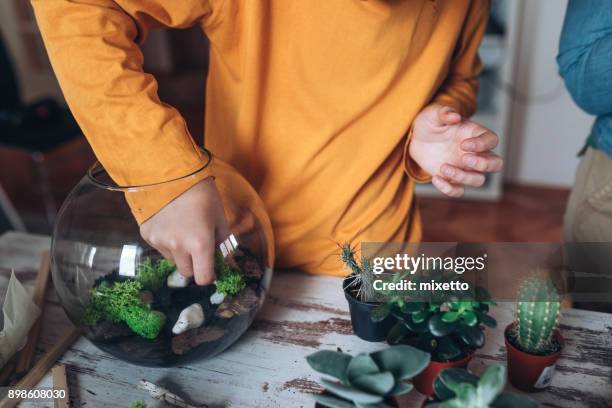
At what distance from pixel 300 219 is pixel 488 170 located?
0.27 metres

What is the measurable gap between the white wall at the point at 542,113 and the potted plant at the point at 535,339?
86.0 inches

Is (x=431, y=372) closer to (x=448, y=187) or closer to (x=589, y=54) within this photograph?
(x=448, y=187)

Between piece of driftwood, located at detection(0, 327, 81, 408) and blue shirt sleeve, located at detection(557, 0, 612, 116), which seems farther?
blue shirt sleeve, located at detection(557, 0, 612, 116)

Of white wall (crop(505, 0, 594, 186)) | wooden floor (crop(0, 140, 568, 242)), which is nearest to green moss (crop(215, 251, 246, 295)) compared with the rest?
wooden floor (crop(0, 140, 568, 242))

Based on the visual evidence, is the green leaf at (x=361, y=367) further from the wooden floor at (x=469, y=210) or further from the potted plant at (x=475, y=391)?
the wooden floor at (x=469, y=210)

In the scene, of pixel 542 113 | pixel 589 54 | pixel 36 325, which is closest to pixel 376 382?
pixel 36 325

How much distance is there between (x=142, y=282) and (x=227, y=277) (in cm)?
9

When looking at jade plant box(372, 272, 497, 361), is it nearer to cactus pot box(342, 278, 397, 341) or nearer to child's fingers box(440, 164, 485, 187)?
cactus pot box(342, 278, 397, 341)

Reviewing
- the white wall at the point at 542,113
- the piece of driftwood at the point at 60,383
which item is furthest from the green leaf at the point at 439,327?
the white wall at the point at 542,113

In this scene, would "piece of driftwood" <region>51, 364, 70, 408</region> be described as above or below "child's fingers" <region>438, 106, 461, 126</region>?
below

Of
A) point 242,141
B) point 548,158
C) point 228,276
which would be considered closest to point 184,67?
point 548,158

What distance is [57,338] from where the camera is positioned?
0.68m

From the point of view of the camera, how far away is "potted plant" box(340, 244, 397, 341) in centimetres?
60

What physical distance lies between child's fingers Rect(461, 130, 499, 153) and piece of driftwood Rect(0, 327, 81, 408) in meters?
0.52
